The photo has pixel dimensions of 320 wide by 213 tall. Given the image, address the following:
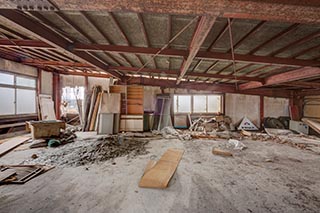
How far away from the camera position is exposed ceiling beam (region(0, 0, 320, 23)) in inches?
42.1

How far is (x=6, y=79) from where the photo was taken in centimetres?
501

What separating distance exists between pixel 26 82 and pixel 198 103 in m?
Answer: 7.77

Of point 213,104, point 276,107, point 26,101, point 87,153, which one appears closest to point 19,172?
point 87,153

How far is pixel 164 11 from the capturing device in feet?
3.94

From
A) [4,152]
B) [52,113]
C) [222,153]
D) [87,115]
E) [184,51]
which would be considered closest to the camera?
[184,51]

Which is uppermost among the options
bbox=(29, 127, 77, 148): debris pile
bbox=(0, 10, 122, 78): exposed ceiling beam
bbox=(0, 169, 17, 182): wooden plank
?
bbox=(0, 10, 122, 78): exposed ceiling beam

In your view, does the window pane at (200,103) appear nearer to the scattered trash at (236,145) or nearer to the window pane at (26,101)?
the scattered trash at (236,145)

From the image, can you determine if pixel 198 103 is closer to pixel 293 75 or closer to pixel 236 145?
pixel 236 145

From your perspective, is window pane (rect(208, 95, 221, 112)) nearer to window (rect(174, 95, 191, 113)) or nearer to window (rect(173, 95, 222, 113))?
window (rect(173, 95, 222, 113))

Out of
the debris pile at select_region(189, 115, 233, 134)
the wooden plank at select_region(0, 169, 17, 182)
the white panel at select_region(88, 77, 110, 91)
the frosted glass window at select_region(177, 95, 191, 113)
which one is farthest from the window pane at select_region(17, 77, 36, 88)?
the debris pile at select_region(189, 115, 233, 134)

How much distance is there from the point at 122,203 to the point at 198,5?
2204 mm

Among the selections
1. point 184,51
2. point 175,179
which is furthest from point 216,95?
point 175,179

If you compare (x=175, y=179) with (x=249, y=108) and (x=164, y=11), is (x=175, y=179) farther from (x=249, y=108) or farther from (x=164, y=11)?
(x=249, y=108)

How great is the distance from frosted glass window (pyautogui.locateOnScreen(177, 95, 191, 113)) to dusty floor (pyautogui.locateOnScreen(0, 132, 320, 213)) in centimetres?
468
